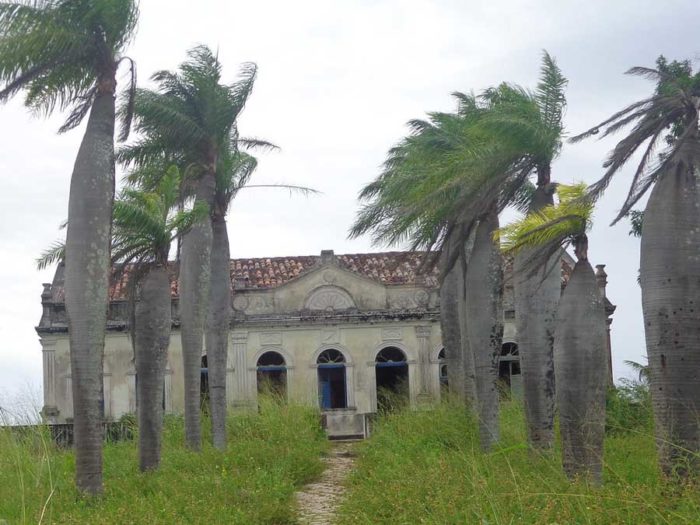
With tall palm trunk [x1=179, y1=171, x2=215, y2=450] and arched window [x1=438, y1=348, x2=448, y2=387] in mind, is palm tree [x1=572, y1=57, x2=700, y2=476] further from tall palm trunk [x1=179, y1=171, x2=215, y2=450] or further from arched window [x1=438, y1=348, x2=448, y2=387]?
arched window [x1=438, y1=348, x2=448, y2=387]

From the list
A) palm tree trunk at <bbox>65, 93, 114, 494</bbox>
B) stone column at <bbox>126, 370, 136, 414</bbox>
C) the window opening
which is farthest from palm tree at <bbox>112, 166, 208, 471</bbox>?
the window opening

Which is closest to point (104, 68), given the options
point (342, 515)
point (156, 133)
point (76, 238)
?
point (76, 238)

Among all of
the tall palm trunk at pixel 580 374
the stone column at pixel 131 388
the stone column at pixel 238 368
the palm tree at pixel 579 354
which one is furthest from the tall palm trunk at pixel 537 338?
the stone column at pixel 131 388

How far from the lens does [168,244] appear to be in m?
15.8

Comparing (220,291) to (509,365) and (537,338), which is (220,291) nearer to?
(537,338)

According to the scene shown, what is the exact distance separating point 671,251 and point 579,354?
164 centimetres

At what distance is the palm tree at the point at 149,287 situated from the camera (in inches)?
598

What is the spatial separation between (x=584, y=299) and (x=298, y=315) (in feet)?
62.7

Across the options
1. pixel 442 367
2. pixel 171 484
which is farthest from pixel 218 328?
pixel 442 367

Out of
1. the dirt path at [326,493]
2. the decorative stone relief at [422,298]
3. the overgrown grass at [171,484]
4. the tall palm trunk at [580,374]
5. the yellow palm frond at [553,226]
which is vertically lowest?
the dirt path at [326,493]

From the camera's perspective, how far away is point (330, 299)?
30312 millimetres

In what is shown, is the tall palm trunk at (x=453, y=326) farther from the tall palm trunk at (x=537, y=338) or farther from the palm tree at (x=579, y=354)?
the palm tree at (x=579, y=354)

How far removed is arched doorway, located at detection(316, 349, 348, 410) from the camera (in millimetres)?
30391

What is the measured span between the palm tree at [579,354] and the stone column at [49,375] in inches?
830
